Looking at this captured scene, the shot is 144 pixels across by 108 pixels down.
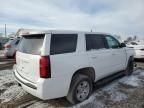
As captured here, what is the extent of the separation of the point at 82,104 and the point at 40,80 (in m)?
1.36

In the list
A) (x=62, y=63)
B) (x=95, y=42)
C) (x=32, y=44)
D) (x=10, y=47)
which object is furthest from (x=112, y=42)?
(x=10, y=47)

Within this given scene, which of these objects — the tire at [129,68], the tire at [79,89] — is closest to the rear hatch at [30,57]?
the tire at [79,89]

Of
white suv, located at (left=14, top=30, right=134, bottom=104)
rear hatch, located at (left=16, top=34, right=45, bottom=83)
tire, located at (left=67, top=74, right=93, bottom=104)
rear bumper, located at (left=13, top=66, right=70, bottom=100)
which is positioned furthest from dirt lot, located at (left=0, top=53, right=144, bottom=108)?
rear hatch, located at (left=16, top=34, right=45, bottom=83)

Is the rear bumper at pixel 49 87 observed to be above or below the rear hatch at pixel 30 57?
below

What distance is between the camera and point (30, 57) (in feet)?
11.0

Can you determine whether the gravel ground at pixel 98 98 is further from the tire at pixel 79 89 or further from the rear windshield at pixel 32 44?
the rear windshield at pixel 32 44

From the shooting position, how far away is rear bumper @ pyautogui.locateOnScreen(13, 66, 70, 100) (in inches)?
122

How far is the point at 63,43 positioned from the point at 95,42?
1.28 metres

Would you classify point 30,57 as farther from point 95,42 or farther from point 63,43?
point 95,42

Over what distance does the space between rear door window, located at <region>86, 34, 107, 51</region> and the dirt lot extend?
1.39 meters

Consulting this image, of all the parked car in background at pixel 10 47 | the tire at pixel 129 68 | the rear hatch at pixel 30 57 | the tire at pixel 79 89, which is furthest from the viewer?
the parked car in background at pixel 10 47

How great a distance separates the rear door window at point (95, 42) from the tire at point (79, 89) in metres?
0.82

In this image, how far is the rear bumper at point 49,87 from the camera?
3.09m

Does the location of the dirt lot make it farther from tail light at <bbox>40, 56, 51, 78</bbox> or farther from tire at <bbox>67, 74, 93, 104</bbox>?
tail light at <bbox>40, 56, 51, 78</bbox>
